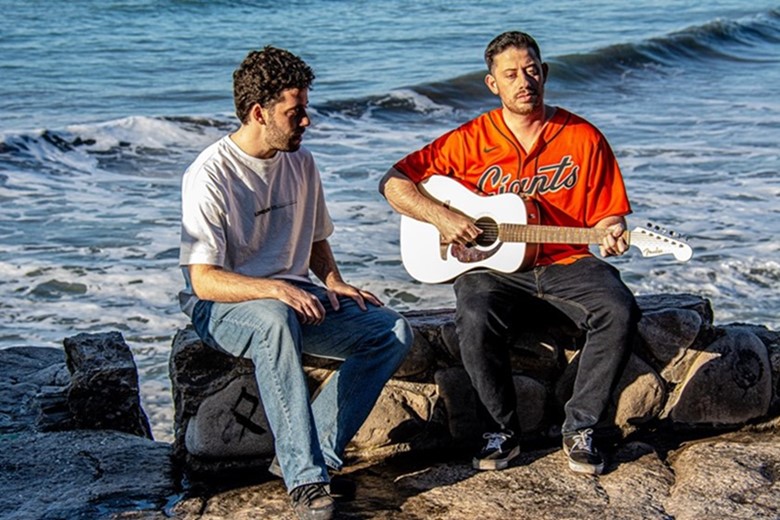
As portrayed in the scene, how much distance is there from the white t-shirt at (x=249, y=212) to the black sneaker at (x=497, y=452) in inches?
33.8

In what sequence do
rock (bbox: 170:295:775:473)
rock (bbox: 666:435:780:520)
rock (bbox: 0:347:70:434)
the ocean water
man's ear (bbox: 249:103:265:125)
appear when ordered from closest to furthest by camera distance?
rock (bbox: 666:435:780:520) < man's ear (bbox: 249:103:265:125) < rock (bbox: 170:295:775:473) < rock (bbox: 0:347:70:434) < the ocean water

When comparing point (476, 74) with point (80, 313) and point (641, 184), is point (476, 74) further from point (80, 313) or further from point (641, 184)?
point (80, 313)

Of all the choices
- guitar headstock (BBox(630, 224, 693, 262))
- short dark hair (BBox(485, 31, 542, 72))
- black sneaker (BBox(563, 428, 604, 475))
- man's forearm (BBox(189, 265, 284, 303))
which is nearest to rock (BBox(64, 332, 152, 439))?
man's forearm (BBox(189, 265, 284, 303))

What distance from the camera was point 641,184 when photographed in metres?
11.1

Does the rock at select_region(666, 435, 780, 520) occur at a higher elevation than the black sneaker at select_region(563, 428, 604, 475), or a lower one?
lower

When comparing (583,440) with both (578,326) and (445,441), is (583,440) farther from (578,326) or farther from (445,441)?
(445,441)

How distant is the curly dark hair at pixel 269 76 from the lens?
4039mm

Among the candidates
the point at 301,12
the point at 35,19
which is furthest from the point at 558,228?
the point at 301,12

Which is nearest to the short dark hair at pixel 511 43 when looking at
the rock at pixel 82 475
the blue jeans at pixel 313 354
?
the blue jeans at pixel 313 354

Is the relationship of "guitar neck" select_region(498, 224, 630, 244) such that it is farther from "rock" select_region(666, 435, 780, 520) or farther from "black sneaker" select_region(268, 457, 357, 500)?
"black sneaker" select_region(268, 457, 357, 500)

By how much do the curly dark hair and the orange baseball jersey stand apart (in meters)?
0.75

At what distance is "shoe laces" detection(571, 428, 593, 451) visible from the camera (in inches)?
165

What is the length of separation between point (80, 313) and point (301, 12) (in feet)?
62.1

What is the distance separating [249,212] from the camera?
415cm
